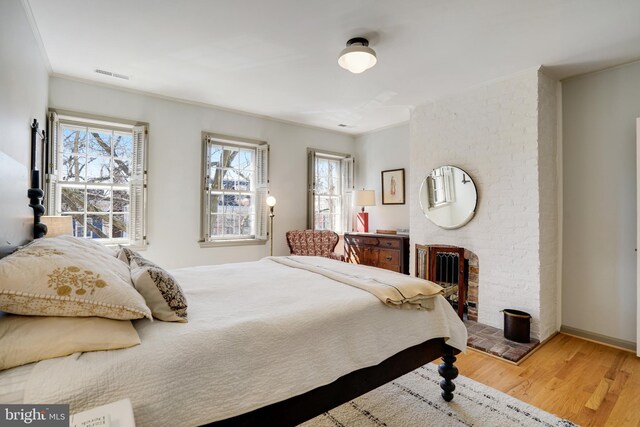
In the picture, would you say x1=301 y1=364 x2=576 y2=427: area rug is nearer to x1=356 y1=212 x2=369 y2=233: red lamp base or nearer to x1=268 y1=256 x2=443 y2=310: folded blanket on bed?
x1=268 y1=256 x2=443 y2=310: folded blanket on bed

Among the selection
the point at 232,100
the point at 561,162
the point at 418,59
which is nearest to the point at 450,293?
the point at 561,162

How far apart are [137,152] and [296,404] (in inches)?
141

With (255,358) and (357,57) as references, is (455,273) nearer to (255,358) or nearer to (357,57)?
(357,57)

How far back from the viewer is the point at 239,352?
1.21m

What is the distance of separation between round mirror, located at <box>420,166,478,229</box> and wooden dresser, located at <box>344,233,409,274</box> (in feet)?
2.03

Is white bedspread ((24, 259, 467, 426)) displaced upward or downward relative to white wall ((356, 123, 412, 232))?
downward

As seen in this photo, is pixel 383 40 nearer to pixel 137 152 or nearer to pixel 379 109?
pixel 379 109

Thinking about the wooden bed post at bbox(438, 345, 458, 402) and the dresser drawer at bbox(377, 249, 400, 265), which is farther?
the dresser drawer at bbox(377, 249, 400, 265)

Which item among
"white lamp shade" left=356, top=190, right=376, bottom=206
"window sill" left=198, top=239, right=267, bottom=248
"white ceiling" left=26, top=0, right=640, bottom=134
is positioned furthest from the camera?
"white lamp shade" left=356, top=190, right=376, bottom=206

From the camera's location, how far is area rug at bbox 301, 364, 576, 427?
6.13 ft

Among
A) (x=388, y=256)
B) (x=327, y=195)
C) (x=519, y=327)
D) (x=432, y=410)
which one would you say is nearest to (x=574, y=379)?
(x=519, y=327)

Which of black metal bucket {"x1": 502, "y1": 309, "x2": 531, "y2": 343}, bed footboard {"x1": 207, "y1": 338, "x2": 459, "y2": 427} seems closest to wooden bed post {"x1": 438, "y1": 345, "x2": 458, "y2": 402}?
bed footboard {"x1": 207, "y1": 338, "x2": 459, "y2": 427}

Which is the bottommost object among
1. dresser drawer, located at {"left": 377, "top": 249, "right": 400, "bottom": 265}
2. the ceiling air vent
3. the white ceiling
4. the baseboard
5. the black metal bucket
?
the baseboard

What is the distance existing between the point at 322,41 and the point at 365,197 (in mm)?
2967
